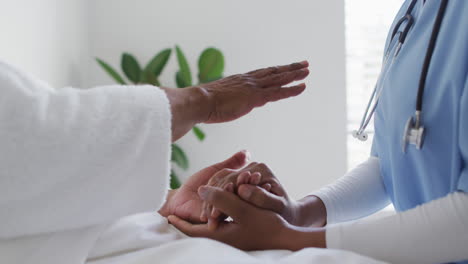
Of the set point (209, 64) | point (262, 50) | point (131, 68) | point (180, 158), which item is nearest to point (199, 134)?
point (180, 158)

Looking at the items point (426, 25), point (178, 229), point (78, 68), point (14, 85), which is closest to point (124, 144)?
point (14, 85)

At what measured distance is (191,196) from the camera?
2.99 ft

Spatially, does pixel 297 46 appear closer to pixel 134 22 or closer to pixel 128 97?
pixel 134 22

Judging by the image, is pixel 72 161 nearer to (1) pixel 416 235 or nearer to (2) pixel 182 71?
(1) pixel 416 235

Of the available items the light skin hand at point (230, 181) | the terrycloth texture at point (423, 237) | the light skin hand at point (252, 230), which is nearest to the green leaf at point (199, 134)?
the light skin hand at point (230, 181)

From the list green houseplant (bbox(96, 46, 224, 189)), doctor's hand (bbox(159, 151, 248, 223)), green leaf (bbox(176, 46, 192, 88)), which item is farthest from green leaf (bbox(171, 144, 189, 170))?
A: doctor's hand (bbox(159, 151, 248, 223))

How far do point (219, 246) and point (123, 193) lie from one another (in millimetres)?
145

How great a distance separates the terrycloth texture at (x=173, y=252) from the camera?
556 mm

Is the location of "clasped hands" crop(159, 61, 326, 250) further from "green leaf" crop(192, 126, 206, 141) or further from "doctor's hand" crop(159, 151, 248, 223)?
"green leaf" crop(192, 126, 206, 141)

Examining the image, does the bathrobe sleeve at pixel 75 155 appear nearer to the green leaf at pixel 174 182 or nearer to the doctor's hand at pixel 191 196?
the doctor's hand at pixel 191 196

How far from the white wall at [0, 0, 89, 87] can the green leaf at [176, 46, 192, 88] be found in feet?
2.08

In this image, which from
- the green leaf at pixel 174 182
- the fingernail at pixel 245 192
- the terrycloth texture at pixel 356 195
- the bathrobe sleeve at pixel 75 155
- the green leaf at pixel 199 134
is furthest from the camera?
the green leaf at pixel 199 134

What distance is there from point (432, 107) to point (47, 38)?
2037mm

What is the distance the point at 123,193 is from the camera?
0.59m
